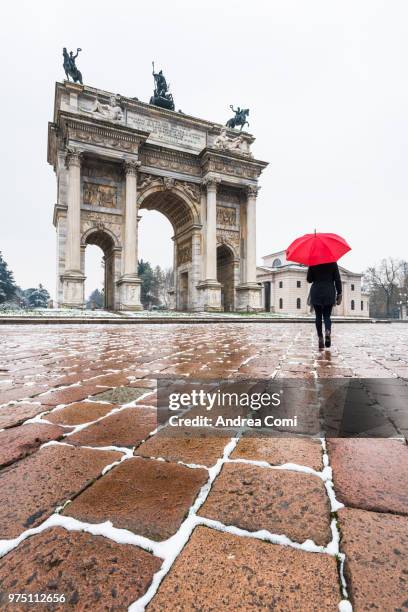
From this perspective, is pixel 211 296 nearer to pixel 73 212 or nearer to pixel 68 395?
pixel 73 212

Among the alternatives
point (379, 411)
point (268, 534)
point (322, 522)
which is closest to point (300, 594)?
point (268, 534)

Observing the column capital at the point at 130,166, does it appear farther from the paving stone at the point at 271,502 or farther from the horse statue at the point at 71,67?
the paving stone at the point at 271,502

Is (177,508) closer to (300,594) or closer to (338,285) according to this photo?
(300,594)

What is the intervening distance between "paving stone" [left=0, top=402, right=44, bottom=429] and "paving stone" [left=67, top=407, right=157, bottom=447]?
1.57 feet

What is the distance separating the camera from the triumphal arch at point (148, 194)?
22.1 m

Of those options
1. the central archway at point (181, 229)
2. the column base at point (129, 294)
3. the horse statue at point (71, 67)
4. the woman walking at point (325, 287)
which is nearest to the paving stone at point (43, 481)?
the woman walking at point (325, 287)

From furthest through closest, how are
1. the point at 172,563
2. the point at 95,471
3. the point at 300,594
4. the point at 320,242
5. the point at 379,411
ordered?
the point at 320,242, the point at 379,411, the point at 95,471, the point at 172,563, the point at 300,594

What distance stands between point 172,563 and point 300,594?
0.34 metres

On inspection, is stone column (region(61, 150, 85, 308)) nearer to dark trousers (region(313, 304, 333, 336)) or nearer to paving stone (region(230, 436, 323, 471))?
dark trousers (region(313, 304, 333, 336))

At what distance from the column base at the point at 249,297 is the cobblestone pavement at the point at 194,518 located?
2532 cm

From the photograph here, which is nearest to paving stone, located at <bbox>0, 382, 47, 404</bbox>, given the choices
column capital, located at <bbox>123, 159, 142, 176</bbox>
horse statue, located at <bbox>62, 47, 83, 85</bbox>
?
column capital, located at <bbox>123, 159, 142, 176</bbox>

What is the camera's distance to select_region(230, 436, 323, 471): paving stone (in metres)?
1.52

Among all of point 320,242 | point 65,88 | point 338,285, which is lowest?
point 338,285

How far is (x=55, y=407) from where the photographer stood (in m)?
2.30
